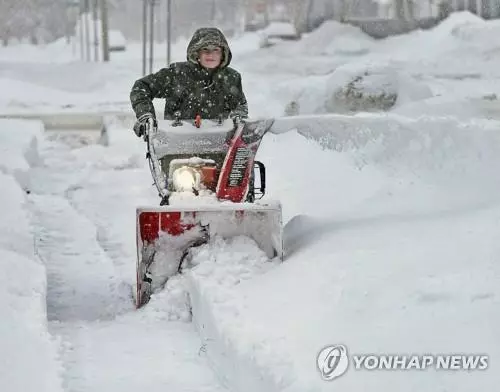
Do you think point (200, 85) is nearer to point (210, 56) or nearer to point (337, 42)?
point (210, 56)

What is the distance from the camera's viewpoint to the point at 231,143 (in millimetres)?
6930

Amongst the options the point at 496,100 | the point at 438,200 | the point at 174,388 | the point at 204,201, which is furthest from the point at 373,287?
the point at 496,100

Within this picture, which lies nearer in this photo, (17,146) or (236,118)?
(236,118)

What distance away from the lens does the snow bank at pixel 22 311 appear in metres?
4.86

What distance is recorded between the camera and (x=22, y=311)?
5762 millimetres

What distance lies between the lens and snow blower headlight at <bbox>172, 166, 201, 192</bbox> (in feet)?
22.2

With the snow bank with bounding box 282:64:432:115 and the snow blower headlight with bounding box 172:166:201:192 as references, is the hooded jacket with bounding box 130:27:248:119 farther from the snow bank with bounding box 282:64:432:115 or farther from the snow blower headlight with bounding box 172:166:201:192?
the snow bank with bounding box 282:64:432:115

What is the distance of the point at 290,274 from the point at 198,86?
7.05ft

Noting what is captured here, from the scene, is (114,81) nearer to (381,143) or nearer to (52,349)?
(381,143)

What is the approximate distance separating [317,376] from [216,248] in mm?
2189
